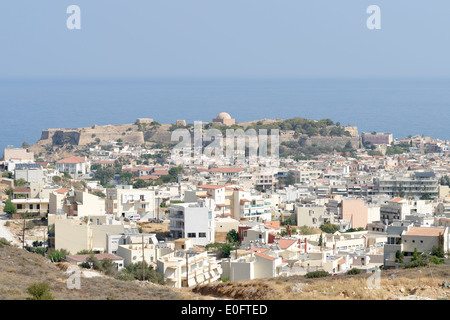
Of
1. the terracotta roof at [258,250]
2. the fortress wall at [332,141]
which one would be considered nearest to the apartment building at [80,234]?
the terracotta roof at [258,250]

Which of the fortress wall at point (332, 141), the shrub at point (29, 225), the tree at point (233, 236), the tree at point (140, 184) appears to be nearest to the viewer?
the shrub at point (29, 225)

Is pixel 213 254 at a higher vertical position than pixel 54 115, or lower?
lower

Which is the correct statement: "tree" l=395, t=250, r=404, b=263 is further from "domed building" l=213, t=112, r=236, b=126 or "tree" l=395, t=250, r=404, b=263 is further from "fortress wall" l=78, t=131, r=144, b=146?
"domed building" l=213, t=112, r=236, b=126

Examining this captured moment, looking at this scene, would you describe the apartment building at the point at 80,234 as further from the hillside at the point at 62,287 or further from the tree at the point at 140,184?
the tree at the point at 140,184

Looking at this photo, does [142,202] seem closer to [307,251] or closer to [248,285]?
[307,251]

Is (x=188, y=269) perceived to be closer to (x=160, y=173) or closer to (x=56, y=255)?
(x=56, y=255)

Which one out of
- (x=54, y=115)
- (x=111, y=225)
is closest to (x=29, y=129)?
(x=54, y=115)

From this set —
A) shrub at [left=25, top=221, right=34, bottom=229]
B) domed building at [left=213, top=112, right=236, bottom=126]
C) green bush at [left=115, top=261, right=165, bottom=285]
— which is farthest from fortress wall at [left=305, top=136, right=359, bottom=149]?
green bush at [left=115, top=261, right=165, bottom=285]

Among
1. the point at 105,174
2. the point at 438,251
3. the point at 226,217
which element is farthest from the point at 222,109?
the point at 438,251
